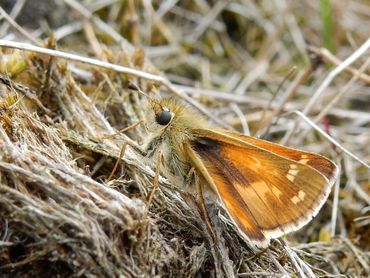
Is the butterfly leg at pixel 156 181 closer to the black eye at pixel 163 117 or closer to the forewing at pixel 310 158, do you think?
the black eye at pixel 163 117

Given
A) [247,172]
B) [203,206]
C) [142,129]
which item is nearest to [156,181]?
[203,206]

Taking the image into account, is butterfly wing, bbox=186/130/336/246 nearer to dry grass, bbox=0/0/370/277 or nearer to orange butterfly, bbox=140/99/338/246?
orange butterfly, bbox=140/99/338/246

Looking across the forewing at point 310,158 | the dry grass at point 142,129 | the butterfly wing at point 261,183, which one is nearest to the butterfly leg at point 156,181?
the dry grass at point 142,129

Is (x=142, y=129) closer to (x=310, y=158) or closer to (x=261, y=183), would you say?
(x=261, y=183)

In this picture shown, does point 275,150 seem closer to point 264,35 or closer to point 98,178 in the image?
point 98,178

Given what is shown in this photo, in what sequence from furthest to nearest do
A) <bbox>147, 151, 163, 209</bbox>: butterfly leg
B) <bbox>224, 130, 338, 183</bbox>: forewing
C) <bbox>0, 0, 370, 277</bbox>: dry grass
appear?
<bbox>224, 130, 338, 183</bbox>: forewing < <bbox>147, 151, 163, 209</bbox>: butterfly leg < <bbox>0, 0, 370, 277</bbox>: dry grass

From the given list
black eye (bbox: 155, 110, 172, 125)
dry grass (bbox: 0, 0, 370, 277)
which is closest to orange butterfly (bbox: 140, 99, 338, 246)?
black eye (bbox: 155, 110, 172, 125)

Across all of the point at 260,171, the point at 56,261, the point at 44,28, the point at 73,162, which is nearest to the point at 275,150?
the point at 260,171
